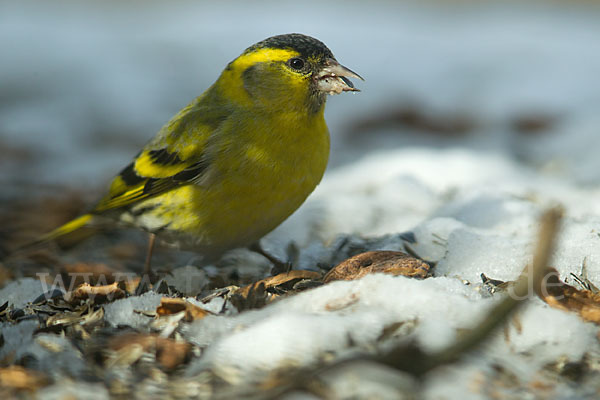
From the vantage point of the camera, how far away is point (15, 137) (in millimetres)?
6984

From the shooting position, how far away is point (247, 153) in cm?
324

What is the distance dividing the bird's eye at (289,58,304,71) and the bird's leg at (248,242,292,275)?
1055 millimetres

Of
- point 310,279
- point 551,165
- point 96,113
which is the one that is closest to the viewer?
point 310,279

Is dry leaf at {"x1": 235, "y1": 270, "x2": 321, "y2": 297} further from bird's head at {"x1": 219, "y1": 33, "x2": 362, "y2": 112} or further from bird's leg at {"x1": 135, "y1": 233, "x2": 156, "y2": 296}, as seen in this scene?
bird's head at {"x1": 219, "y1": 33, "x2": 362, "y2": 112}

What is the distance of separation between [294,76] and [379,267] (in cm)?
121

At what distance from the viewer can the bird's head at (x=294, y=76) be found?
3.38 metres

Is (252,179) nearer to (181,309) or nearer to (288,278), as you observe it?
(288,278)

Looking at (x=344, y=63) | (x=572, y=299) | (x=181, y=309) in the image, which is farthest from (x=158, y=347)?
(x=344, y=63)

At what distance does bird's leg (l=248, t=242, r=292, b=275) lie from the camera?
3292mm

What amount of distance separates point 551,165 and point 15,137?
550 cm

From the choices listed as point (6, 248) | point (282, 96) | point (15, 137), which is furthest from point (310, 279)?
point (15, 137)

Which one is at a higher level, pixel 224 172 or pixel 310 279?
pixel 224 172

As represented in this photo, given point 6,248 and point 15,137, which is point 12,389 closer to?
point 6,248

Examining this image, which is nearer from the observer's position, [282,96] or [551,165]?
[282,96]
